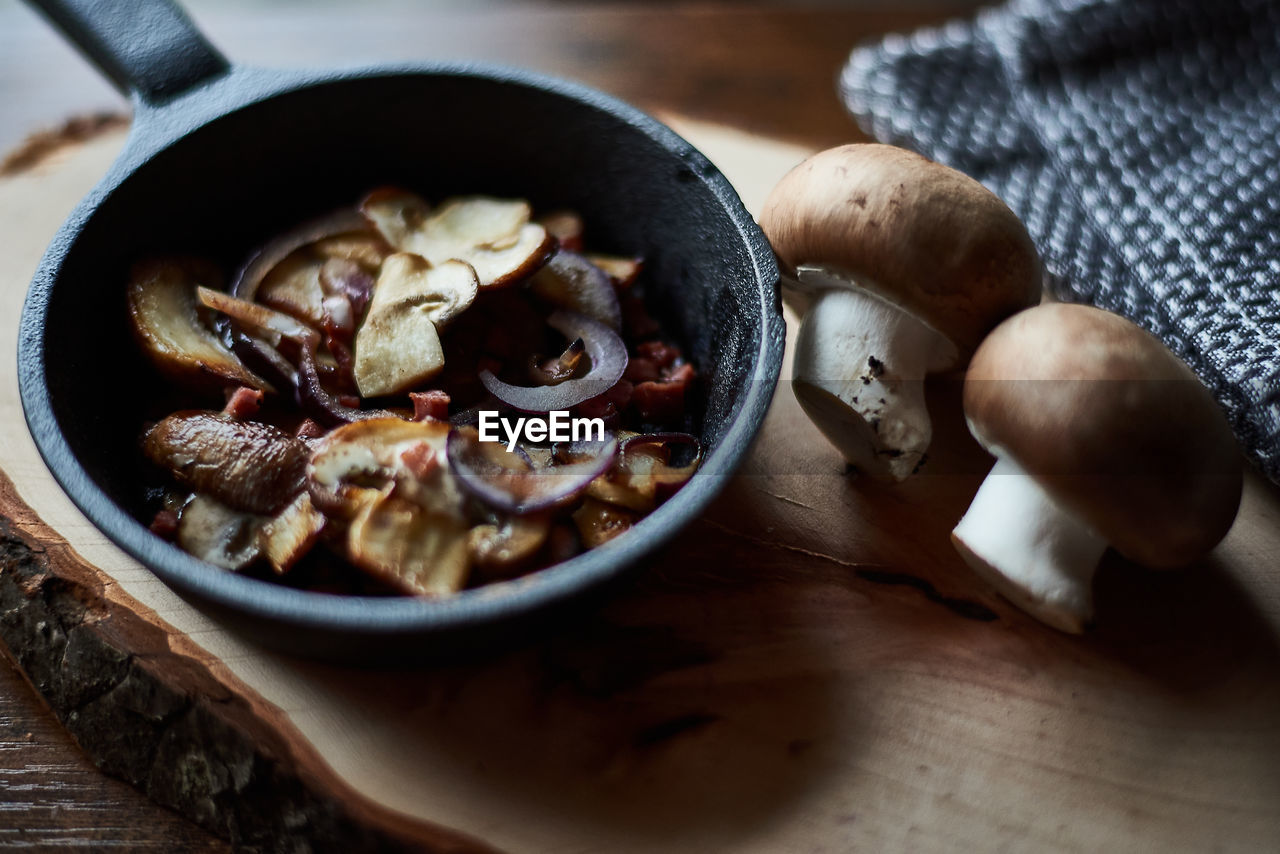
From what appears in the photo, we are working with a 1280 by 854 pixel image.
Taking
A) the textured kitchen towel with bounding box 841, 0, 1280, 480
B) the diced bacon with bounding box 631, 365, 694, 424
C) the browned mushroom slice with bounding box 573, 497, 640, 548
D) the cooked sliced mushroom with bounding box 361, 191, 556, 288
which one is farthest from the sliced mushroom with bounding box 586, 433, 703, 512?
the textured kitchen towel with bounding box 841, 0, 1280, 480

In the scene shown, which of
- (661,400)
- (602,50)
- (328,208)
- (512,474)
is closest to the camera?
(512,474)

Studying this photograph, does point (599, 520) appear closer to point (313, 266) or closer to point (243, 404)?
point (243, 404)

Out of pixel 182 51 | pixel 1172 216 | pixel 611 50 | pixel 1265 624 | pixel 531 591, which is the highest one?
pixel 182 51

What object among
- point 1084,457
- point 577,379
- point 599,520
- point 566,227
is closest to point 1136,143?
point 1084,457

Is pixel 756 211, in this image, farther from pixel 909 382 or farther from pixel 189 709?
pixel 189 709

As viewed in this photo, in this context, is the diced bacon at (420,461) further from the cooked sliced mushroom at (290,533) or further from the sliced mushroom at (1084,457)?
the sliced mushroom at (1084,457)

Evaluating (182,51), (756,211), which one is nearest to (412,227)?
(182,51)

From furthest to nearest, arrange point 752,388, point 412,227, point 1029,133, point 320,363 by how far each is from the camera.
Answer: point 1029,133 → point 412,227 → point 320,363 → point 752,388
